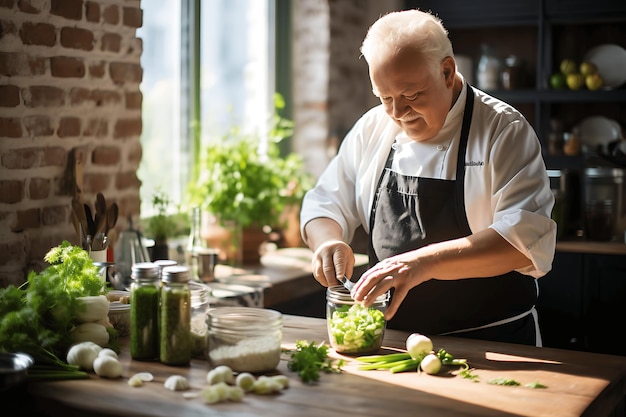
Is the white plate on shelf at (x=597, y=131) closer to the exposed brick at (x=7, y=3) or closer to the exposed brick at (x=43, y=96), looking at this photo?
the exposed brick at (x=43, y=96)

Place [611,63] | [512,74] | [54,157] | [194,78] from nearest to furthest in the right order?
[54,157] → [194,78] → [611,63] → [512,74]

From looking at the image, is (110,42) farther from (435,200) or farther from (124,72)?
(435,200)

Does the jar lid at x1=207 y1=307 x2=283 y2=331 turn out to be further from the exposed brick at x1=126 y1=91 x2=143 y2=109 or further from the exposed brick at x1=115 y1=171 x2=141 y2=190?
the exposed brick at x1=126 y1=91 x2=143 y2=109

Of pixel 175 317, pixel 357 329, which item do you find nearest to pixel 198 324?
pixel 175 317

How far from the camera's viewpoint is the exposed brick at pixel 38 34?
2879 millimetres

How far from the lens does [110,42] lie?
3266 mm

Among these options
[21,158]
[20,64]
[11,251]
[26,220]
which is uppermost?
[20,64]

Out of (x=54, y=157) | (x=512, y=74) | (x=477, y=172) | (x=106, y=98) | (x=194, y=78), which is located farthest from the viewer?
(x=512, y=74)

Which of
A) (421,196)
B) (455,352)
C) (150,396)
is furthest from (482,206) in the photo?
(150,396)

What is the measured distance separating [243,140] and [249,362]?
219cm

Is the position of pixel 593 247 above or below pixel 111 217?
below

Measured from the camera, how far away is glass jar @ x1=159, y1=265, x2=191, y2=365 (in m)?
2.10

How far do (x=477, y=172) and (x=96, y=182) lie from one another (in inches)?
58.1

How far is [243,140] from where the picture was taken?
412 cm
